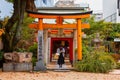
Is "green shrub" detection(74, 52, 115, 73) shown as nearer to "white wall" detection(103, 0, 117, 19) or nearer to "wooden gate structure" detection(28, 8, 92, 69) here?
"wooden gate structure" detection(28, 8, 92, 69)

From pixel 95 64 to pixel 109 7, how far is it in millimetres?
22103

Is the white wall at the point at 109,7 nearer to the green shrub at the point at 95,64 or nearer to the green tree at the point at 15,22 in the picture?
the green shrub at the point at 95,64

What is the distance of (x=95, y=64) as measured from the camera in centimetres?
2633

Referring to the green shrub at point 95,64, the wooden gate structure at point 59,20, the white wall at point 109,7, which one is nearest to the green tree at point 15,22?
the wooden gate structure at point 59,20

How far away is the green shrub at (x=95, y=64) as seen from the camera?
26156 mm

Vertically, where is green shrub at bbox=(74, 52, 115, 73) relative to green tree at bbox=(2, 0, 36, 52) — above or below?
below

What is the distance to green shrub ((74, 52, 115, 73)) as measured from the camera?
26.2m

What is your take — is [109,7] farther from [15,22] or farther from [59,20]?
[15,22]

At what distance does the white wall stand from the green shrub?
20.2 m

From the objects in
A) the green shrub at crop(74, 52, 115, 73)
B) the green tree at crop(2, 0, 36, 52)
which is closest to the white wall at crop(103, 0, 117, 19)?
the green shrub at crop(74, 52, 115, 73)

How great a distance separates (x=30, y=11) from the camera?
87.9ft

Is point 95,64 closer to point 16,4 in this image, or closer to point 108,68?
point 108,68

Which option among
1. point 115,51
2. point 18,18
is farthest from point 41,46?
point 115,51

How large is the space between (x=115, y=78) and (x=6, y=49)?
9.73 meters
